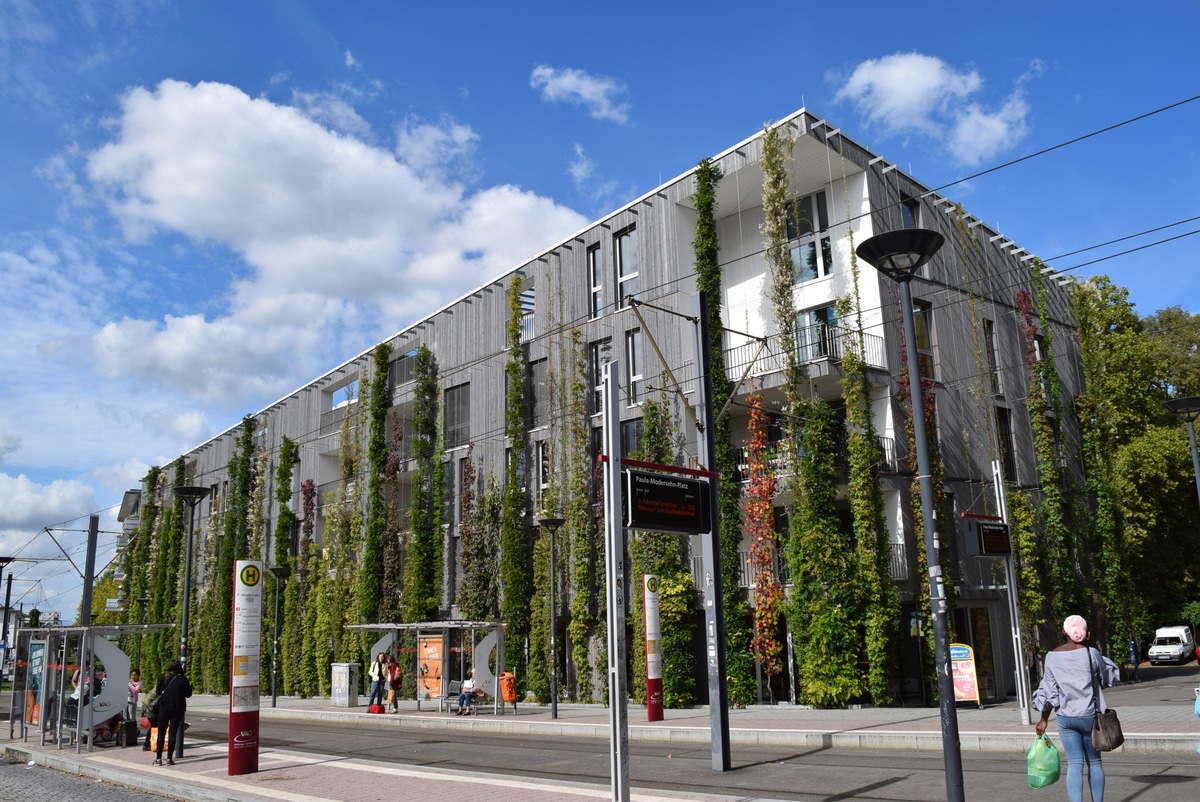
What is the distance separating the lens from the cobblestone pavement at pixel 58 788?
13.1 meters

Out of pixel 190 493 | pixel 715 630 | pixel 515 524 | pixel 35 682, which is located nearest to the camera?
pixel 715 630

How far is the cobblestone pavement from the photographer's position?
13.1m

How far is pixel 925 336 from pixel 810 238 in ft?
15.2

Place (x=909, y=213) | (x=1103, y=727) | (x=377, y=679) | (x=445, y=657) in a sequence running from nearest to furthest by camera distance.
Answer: (x=1103, y=727) → (x=445, y=657) → (x=377, y=679) → (x=909, y=213)

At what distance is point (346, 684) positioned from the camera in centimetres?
3366

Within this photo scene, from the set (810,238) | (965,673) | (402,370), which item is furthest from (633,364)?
(965,673)

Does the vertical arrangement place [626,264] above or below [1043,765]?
above

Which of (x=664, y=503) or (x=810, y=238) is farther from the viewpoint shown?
(x=810, y=238)

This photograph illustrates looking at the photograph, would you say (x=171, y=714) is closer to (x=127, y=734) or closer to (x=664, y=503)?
(x=127, y=734)

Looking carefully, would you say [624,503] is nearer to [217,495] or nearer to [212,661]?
[212,661]

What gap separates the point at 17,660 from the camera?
2373cm

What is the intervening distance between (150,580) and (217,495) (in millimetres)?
8966

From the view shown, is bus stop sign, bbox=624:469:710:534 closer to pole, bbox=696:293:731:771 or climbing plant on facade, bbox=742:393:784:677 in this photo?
pole, bbox=696:293:731:771

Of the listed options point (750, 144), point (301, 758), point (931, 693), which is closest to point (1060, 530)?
point (931, 693)
